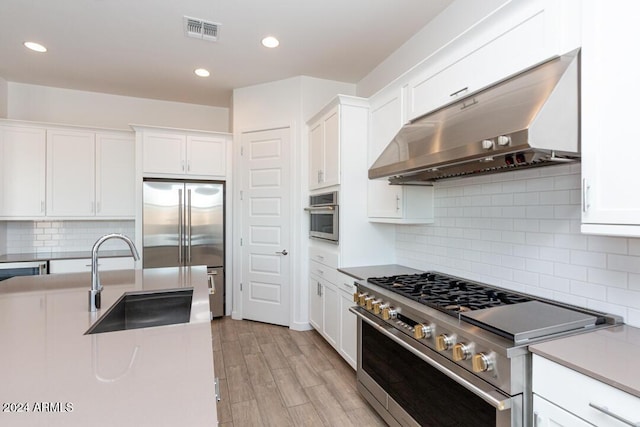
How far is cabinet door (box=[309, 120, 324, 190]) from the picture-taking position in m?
3.38

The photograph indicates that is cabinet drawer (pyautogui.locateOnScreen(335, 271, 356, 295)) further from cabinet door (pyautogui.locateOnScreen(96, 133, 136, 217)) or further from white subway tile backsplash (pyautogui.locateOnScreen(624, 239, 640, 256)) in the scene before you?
cabinet door (pyautogui.locateOnScreen(96, 133, 136, 217))

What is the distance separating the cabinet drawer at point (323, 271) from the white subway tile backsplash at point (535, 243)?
3.05 ft

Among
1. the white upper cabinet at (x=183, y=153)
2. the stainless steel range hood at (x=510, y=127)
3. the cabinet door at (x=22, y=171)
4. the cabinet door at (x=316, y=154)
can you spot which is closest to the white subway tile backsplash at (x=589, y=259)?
the stainless steel range hood at (x=510, y=127)

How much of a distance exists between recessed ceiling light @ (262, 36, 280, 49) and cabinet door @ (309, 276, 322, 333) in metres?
2.39

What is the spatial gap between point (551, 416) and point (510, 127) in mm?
1100

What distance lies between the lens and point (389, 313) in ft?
6.35

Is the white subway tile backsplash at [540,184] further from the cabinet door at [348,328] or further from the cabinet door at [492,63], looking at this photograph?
the cabinet door at [348,328]

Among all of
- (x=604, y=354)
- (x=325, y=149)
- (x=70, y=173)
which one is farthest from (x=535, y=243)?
(x=70, y=173)

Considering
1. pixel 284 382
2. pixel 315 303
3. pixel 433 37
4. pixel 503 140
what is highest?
pixel 433 37

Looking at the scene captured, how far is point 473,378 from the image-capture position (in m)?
1.37

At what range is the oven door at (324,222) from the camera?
301 cm

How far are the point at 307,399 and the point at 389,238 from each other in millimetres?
1540

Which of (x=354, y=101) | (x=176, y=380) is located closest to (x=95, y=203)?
(x=354, y=101)

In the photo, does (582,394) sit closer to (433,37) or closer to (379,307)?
(379,307)
